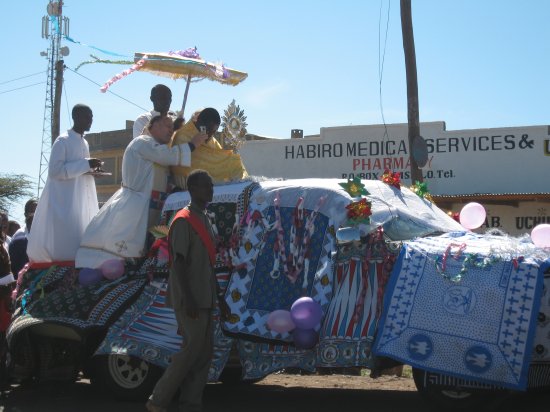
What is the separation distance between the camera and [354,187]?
7.48m

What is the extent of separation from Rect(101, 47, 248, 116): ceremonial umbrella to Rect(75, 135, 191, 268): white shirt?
4.15 ft

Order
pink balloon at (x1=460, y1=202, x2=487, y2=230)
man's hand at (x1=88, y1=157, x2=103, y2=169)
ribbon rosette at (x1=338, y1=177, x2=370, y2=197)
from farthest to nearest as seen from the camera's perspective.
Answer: man's hand at (x1=88, y1=157, x2=103, y2=169), pink balloon at (x1=460, y1=202, x2=487, y2=230), ribbon rosette at (x1=338, y1=177, x2=370, y2=197)

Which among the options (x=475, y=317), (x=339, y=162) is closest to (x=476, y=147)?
(x=339, y=162)

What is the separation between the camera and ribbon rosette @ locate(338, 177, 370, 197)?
746cm

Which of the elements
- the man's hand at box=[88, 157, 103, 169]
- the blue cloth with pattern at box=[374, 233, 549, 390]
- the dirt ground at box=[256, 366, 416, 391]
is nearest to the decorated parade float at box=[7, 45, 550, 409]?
the blue cloth with pattern at box=[374, 233, 549, 390]

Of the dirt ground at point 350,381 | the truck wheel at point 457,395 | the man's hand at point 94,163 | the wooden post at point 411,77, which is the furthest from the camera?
the wooden post at point 411,77

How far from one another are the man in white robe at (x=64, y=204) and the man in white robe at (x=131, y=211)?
0.80 feet

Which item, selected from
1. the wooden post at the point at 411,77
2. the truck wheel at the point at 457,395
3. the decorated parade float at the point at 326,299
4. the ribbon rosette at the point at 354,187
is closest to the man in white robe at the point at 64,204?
the decorated parade float at the point at 326,299

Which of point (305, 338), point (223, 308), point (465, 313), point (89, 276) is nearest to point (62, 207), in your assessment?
point (89, 276)

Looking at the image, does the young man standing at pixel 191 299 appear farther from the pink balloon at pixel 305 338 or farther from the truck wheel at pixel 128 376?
the truck wheel at pixel 128 376

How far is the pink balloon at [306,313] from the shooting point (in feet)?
22.4

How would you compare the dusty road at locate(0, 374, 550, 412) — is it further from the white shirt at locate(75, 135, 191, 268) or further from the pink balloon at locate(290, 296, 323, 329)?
the white shirt at locate(75, 135, 191, 268)

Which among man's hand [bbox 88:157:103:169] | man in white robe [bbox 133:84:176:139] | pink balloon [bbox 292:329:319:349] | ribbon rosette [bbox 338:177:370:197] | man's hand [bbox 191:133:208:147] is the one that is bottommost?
pink balloon [bbox 292:329:319:349]

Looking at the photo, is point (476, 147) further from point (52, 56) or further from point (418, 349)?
point (418, 349)
